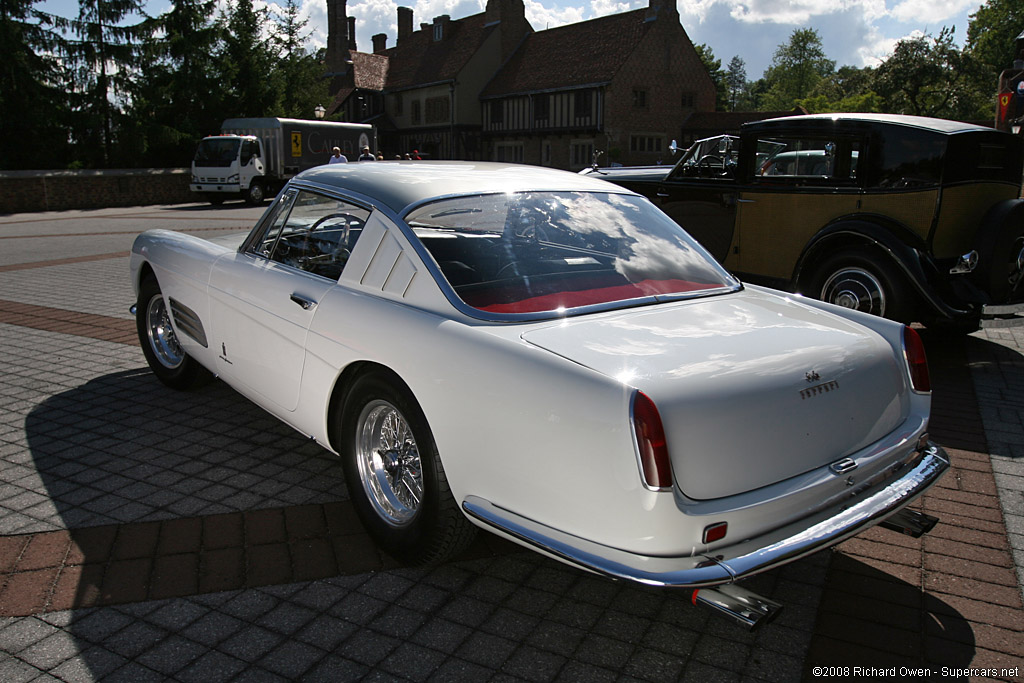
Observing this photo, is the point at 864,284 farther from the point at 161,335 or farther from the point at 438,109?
the point at 438,109

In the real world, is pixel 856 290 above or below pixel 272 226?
below

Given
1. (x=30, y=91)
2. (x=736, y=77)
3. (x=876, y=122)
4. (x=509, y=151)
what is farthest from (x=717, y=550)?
(x=736, y=77)

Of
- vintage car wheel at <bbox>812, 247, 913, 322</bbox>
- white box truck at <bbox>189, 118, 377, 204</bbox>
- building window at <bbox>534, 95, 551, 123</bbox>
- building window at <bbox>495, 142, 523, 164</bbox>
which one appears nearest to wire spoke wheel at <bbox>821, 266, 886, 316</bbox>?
vintage car wheel at <bbox>812, 247, 913, 322</bbox>

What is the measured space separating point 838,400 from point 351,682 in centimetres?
187

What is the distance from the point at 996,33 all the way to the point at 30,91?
5995 cm

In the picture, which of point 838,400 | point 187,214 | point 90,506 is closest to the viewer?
point 838,400

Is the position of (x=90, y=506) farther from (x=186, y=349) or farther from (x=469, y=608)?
(x=469, y=608)

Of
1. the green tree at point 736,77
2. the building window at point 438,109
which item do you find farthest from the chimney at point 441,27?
the green tree at point 736,77

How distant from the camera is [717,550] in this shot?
2.32m

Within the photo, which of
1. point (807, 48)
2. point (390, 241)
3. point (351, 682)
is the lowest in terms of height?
point (351, 682)

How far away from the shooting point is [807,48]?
98812mm

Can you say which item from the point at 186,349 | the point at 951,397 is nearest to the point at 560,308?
the point at 186,349

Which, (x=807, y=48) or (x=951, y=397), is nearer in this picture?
(x=951, y=397)

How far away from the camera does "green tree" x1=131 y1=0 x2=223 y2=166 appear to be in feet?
103
